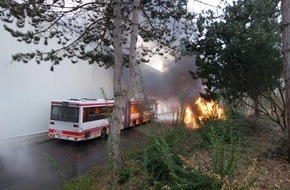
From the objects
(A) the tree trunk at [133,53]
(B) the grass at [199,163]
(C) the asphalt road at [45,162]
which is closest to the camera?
(B) the grass at [199,163]

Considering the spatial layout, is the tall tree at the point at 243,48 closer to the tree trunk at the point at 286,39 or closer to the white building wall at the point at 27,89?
the tree trunk at the point at 286,39

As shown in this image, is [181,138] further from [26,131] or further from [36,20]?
[26,131]

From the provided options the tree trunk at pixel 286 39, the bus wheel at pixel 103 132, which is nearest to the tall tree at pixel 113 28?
the tree trunk at pixel 286 39

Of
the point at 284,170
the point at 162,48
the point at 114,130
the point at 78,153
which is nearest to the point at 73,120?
the point at 78,153

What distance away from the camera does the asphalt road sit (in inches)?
369

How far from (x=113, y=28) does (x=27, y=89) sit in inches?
351

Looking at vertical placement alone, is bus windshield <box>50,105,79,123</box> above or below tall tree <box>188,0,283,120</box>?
below

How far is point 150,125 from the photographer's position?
7.81 metres

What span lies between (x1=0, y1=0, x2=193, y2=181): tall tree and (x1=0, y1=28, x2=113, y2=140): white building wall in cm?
418

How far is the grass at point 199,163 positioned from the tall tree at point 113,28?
3.36ft

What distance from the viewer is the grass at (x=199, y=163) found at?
4531 millimetres

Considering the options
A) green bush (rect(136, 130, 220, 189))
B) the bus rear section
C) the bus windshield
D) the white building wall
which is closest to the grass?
green bush (rect(136, 130, 220, 189))

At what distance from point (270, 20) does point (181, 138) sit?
6.37 meters

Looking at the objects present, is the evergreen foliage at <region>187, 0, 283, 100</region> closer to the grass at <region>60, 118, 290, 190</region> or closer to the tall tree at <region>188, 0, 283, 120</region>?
the tall tree at <region>188, 0, 283, 120</region>
